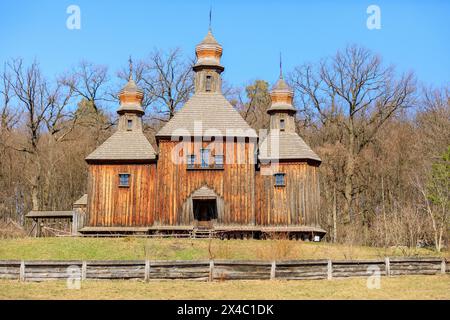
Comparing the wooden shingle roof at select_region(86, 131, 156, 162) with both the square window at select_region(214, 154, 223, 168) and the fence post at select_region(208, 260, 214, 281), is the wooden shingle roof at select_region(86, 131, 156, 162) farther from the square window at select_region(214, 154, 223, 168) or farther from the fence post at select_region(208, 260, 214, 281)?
the fence post at select_region(208, 260, 214, 281)

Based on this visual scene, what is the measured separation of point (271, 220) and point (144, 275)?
14958 mm

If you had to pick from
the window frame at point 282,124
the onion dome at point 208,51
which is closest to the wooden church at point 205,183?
the window frame at point 282,124

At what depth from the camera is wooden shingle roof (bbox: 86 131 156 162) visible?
36781mm

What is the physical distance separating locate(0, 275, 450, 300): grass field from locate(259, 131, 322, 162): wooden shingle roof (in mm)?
14790

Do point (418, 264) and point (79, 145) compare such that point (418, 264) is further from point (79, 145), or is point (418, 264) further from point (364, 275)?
point (79, 145)

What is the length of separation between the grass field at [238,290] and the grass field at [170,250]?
430 centimetres

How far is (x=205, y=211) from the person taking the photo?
1411 inches

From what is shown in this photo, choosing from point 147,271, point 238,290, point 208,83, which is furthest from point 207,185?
point 238,290

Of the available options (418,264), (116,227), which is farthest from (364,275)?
(116,227)

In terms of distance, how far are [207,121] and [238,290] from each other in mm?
17474

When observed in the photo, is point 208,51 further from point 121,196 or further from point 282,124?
point 121,196

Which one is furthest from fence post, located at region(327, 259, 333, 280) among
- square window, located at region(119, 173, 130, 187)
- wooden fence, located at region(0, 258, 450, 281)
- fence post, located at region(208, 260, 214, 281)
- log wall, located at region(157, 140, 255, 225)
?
square window, located at region(119, 173, 130, 187)

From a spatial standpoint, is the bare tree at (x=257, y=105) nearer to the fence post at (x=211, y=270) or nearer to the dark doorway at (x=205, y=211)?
the dark doorway at (x=205, y=211)

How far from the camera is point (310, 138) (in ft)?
172
